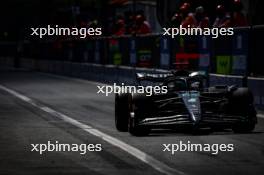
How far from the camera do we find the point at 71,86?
103 feet

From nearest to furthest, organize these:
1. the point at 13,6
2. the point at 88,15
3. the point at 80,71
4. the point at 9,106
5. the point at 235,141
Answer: the point at 235,141, the point at 9,106, the point at 80,71, the point at 88,15, the point at 13,6

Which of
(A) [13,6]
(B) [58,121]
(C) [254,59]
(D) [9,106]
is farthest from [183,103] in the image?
(A) [13,6]

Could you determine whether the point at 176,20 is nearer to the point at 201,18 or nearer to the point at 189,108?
the point at 201,18

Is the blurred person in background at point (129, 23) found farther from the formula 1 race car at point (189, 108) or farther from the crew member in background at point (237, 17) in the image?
the formula 1 race car at point (189, 108)

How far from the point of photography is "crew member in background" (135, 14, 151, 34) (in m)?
30.7

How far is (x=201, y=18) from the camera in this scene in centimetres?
2528

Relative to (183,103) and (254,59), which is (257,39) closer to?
(254,59)

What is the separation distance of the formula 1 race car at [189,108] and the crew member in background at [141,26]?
16.4m

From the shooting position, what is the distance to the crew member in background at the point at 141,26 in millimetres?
30734

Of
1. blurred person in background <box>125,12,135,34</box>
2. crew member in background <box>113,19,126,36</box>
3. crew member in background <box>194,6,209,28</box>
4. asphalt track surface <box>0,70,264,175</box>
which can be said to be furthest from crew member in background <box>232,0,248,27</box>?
crew member in background <box>113,19,126,36</box>

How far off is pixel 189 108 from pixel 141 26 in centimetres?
1761

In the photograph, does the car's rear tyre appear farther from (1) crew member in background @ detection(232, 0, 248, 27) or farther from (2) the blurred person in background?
(2) the blurred person in background

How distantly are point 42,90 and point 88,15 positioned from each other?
2250 centimetres

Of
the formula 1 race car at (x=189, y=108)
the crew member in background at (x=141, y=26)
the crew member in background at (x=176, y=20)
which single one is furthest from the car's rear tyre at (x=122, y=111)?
the crew member in background at (x=141, y=26)
